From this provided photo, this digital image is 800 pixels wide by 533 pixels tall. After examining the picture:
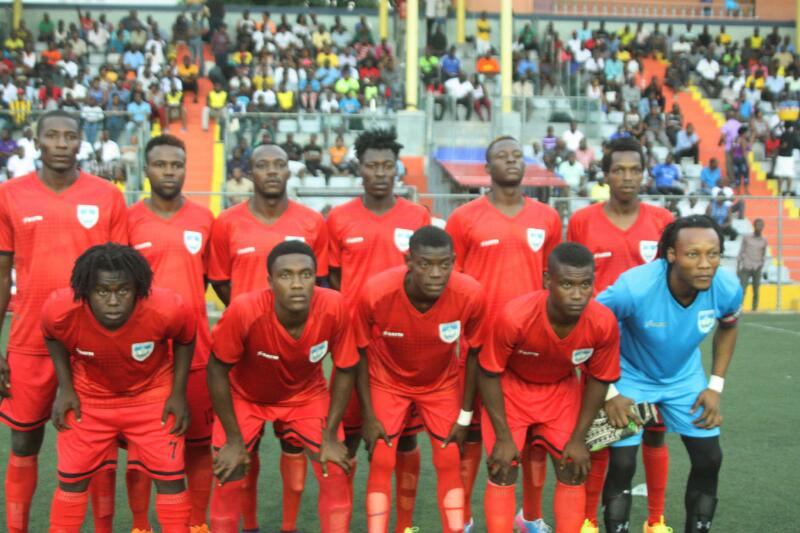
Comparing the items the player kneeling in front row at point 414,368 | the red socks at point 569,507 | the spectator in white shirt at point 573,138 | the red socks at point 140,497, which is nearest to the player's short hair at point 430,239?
the player kneeling in front row at point 414,368

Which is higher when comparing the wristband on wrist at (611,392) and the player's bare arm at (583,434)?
the wristband on wrist at (611,392)

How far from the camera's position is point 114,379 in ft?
18.3

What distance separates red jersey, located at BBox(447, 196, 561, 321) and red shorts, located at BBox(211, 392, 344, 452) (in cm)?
130

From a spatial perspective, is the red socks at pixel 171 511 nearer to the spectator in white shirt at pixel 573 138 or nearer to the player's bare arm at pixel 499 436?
the player's bare arm at pixel 499 436

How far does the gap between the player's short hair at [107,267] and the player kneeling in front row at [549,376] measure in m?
1.92

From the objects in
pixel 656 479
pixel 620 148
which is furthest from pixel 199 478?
pixel 620 148

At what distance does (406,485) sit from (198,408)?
1329 mm

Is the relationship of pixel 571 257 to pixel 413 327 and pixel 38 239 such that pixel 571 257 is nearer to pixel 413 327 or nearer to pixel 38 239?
pixel 413 327

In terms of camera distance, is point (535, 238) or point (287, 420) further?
point (535, 238)

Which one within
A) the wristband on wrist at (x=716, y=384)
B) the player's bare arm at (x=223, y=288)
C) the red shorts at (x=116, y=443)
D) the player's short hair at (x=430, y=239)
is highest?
the player's short hair at (x=430, y=239)

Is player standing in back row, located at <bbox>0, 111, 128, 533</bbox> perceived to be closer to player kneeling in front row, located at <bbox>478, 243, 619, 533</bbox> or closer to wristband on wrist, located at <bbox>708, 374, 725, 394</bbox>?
player kneeling in front row, located at <bbox>478, 243, 619, 533</bbox>

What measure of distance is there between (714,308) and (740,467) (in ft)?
8.10

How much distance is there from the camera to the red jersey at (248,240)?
6.25 meters

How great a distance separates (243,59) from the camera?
24.9 metres
